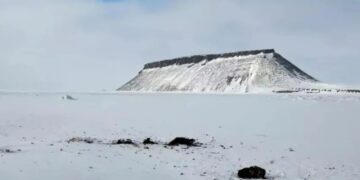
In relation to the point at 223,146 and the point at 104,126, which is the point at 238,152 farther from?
the point at 104,126

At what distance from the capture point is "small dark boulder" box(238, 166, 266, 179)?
1512cm

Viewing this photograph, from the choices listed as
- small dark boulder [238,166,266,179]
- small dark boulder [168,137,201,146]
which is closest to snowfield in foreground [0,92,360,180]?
small dark boulder [238,166,266,179]

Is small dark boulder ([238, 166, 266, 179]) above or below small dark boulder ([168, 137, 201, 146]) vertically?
above

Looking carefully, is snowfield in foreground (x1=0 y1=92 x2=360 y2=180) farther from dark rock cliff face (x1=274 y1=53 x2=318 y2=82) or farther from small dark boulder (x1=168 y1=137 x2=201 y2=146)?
dark rock cliff face (x1=274 y1=53 x2=318 y2=82)

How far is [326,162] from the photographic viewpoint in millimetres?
18125

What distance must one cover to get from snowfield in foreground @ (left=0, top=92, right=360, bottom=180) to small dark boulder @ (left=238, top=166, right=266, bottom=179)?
430mm

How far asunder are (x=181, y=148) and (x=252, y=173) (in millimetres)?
5591

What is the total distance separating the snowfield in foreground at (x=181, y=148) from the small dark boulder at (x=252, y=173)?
0.43 meters

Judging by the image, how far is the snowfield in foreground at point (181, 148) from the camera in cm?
1546

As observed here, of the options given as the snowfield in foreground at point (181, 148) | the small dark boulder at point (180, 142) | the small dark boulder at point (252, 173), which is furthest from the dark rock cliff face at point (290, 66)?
the small dark boulder at point (252, 173)

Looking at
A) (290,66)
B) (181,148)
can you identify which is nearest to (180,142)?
(181,148)

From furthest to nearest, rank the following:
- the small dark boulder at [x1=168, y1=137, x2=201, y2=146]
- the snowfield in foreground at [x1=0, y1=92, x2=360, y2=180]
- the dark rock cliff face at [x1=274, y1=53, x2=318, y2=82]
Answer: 1. the dark rock cliff face at [x1=274, y1=53, x2=318, y2=82]
2. the small dark boulder at [x1=168, y1=137, x2=201, y2=146]
3. the snowfield in foreground at [x1=0, y1=92, x2=360, y2=180]

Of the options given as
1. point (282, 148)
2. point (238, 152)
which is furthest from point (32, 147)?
point (282, 148)

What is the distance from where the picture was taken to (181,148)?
803 inches
